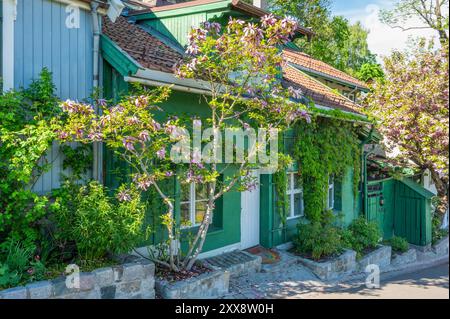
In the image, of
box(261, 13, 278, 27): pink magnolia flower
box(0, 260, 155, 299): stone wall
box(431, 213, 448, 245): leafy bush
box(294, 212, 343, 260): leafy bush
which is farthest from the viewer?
box(431, 213, 448, 245): leafy bush

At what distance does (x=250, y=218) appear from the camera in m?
9.05

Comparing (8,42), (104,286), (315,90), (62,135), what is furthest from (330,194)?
(8,42)

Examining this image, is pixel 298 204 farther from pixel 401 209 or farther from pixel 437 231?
pixel 437 231

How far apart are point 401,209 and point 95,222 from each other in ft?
36.5

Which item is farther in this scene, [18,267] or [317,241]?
[317,241]

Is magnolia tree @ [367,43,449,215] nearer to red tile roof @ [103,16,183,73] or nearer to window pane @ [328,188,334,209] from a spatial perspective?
window pane @ [328,188,334,209]

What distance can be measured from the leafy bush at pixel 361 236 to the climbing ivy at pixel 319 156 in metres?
0.91

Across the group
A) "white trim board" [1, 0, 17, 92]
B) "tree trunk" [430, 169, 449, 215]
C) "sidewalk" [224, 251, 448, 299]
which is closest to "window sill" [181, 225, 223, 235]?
"sidewalk" [224, 251, 448, 299]

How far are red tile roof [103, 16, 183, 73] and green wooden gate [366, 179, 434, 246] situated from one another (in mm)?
7833

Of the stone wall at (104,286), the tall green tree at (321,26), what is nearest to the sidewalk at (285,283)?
the stone wall at (104,286)

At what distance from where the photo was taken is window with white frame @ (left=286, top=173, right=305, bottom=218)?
392 inches

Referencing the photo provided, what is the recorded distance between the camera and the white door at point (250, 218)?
29.0 ft
